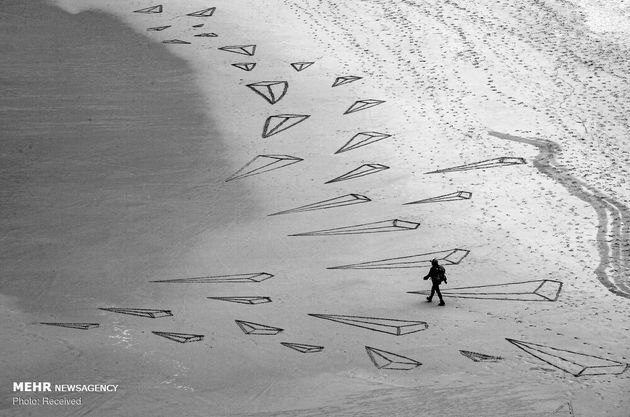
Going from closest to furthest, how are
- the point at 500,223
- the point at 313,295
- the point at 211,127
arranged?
the point at 313,295, the point at 500,223, the point at 211,127

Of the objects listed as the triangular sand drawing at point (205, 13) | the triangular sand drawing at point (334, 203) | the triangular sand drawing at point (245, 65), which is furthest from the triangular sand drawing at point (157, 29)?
the triangular sand drawing at point (334, 203)

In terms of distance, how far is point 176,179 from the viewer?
28.2 m

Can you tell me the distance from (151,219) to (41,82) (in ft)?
25.8

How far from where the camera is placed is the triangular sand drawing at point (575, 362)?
66.1 ft

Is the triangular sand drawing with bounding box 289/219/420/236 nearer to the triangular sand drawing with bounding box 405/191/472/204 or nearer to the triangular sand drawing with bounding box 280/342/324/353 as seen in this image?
the triangular sand drawing with bounding box 405/191/472/204

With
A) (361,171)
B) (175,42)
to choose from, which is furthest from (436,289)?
(175,42)

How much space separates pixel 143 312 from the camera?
23.0 meters

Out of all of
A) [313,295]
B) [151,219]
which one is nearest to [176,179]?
[151,219]

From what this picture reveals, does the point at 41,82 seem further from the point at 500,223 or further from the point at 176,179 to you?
the point at 500,223

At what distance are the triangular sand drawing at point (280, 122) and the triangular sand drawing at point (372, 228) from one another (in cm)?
480

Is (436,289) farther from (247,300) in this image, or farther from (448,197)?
(448,197)

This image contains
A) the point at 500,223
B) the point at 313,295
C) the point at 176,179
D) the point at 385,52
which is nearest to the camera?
the point at 313,295

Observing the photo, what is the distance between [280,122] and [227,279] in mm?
6983

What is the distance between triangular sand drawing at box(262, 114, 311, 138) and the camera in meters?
29.6
